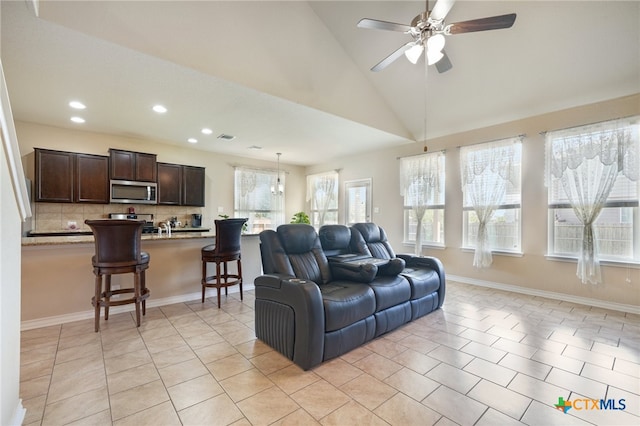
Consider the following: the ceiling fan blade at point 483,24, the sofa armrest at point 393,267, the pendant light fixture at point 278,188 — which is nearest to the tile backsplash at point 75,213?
the pendant light fixture at point 278,188

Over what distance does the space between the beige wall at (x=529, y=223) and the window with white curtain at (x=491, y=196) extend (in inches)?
4.7

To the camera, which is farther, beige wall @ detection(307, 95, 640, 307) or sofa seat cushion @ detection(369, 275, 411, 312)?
beige wall @ detection(307, 95, 640, 307)

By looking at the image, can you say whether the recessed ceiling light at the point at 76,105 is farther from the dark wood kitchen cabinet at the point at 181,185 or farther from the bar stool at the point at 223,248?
the bar stool at the point at 223,248

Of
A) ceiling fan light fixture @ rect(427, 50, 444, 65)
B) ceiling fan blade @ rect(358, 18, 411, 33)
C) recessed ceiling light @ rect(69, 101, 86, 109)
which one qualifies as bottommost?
ceiling fan light fixture @ rect(427, 50, 444, 65)

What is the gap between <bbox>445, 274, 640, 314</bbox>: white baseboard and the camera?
138 inches

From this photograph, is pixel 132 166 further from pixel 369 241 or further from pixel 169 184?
pixel 369 241

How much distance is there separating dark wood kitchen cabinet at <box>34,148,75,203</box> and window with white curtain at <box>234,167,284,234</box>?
3099 mm

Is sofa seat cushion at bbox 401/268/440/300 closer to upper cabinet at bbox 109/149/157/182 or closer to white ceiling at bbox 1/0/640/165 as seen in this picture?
white ceiling at bbox 1/0/640/165

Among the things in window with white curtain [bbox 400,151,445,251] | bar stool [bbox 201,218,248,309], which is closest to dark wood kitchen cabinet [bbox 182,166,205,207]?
bar stool [bbox 201,218,248,309]

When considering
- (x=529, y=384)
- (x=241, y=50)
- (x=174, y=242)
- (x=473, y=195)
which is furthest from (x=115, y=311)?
(x=473, y=195)

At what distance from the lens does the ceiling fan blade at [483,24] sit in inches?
84.2

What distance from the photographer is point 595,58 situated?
10.8 ft

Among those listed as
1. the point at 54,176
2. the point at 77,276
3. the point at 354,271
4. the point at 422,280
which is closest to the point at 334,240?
the point at 354,271

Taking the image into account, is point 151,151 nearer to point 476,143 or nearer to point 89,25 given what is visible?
point 89,25
